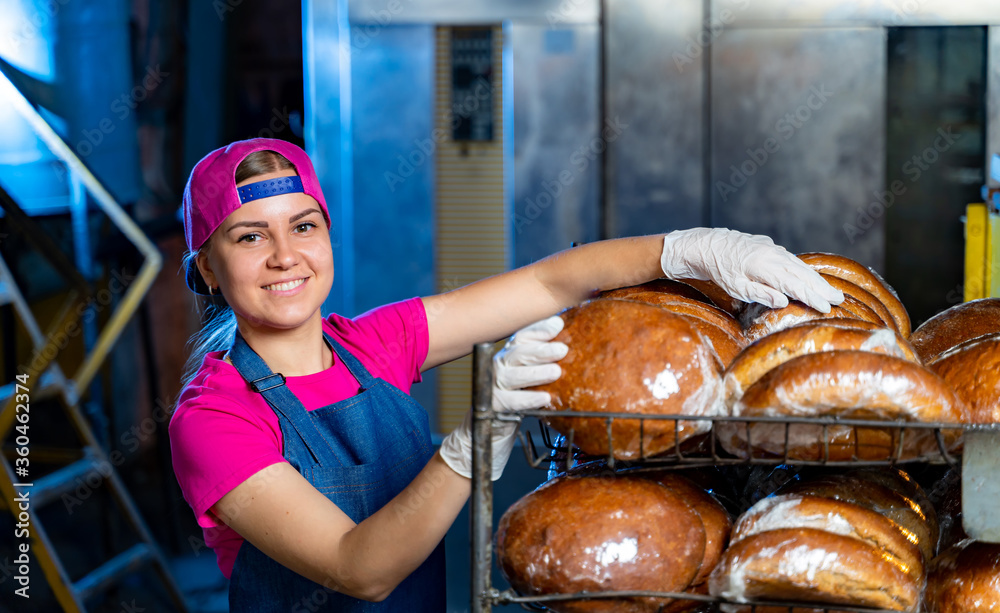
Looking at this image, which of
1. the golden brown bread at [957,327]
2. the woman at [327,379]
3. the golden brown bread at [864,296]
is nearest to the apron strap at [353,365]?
the woman at [327,379]

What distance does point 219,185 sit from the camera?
1399 mm

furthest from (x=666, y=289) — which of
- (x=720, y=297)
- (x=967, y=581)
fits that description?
(x=967, y=581)

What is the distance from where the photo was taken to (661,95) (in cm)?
371

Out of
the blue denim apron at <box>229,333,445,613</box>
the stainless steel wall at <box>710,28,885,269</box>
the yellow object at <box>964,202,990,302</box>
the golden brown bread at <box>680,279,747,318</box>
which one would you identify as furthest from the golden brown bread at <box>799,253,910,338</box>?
the stainless steel wall at <box>710,28,885,269</box>

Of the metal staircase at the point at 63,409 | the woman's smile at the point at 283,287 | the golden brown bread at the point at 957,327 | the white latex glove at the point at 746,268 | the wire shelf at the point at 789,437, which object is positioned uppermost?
the white latex glove at the point at 746,268

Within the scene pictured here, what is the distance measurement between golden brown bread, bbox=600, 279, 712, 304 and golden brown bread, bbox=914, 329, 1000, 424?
368 mm

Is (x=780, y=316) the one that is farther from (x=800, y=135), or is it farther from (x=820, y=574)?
(x=800, y=135)

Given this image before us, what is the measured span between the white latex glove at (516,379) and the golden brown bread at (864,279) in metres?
0.51

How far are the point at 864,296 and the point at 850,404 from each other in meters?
0.40

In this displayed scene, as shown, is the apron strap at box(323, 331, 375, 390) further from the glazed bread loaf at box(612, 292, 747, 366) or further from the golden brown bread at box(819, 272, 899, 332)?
the golden brown bread at box(819, 272, 899, 332)

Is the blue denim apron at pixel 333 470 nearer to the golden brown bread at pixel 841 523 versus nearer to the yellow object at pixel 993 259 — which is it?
the golden brown bread at pixel 841 523

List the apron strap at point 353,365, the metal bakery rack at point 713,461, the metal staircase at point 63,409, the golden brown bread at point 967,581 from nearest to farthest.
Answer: the metal bakery rack at point 713,461 → the golden brown bread at point 967,581 → the apron strap at point 353,365 → the metal staircase at point 63,409

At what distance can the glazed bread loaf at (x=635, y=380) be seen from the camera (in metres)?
0.91

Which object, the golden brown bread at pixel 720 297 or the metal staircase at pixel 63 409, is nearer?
the golden brown bread at pixel 720 297
